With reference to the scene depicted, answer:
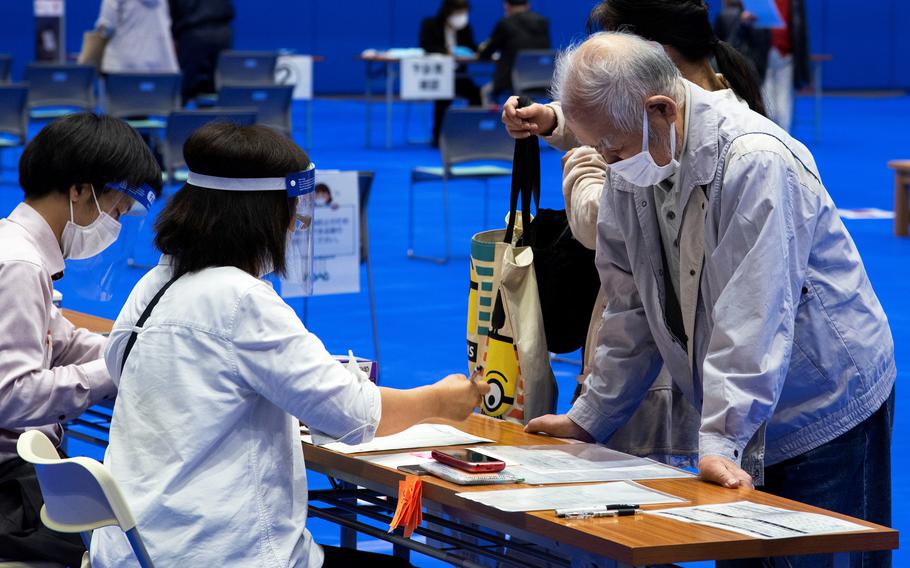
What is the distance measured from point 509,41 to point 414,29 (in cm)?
866

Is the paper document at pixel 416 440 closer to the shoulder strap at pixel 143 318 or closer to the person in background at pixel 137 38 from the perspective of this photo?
the shoulder strap at pixel 143 318

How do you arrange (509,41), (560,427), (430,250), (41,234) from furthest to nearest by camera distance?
(509,41) < (430,250) < (41,234) < (560,427)

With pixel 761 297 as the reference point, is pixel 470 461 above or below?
below

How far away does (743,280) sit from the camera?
251 centimetres

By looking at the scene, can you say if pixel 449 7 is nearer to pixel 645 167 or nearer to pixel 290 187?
pixel 645 167

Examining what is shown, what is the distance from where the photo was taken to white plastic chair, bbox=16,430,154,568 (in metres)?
2.26

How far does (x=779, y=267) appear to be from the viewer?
8.16 ft

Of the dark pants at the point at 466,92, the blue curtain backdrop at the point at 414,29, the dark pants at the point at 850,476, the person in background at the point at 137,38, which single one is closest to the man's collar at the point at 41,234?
the dark pants at the point at 850,476

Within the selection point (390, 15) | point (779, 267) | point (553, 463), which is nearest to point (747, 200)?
point (779, 267)

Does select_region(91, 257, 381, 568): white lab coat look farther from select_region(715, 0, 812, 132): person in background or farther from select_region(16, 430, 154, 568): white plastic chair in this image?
select_region(715, 0, 812, 132): person in background

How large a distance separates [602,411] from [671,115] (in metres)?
0.73

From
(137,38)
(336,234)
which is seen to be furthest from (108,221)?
(137,38)

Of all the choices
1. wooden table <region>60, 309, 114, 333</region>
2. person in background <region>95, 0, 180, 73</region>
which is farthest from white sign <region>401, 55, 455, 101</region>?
wooden table <region>60, 309, 114, 333</region>

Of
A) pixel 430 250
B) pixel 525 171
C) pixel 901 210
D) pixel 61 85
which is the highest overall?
pixel 525 171
